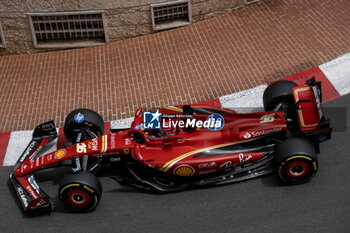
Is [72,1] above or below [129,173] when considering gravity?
above

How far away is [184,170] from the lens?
327 inches

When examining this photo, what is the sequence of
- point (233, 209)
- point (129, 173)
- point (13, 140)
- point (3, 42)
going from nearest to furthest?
point (233, 209) < point (129, 173) < point (13, 140) < point (3, 42)

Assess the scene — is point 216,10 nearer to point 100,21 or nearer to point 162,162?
point 100,21

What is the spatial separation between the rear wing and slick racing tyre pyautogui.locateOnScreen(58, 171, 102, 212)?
325mm

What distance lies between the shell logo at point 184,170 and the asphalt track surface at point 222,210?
0.42 meters

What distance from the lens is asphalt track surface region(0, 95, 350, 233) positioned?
26.2ft

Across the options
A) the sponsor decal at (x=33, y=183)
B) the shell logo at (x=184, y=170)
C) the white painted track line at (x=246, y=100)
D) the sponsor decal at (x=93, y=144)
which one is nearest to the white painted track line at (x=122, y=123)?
the sponsor decal at (x=93, y=144)

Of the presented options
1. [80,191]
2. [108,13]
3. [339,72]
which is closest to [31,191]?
[80,191]

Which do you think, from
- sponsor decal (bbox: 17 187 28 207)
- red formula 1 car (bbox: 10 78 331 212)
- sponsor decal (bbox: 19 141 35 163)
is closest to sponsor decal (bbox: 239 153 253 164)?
red formula 1 car (bbox: 10 78 331 212)

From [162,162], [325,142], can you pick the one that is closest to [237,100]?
[325,142]

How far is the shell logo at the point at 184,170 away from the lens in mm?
8266

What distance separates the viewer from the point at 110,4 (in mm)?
11352

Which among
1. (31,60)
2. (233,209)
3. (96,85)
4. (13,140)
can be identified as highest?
(31,60)

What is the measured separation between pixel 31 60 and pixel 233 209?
20.3ft
